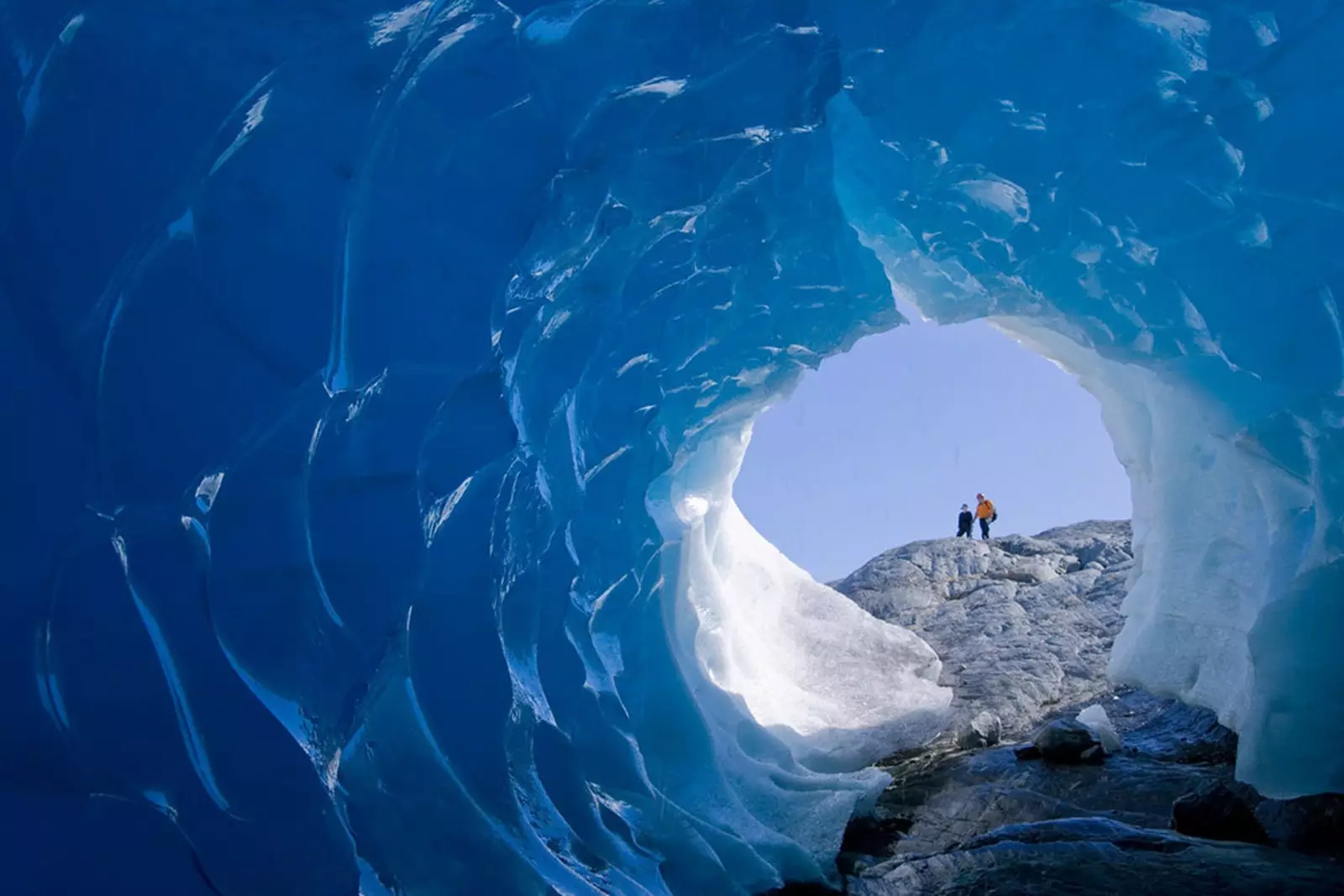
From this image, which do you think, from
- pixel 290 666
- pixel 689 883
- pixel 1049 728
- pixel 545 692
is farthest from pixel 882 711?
pixel 290 666

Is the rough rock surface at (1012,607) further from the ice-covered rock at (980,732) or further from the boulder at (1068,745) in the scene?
the boulder at (1068,745)

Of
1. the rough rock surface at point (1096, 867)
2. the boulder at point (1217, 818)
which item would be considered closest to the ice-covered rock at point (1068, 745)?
the rough rock surface at point (1096, 867)

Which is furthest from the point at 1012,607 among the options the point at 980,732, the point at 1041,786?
the point at 1041,786

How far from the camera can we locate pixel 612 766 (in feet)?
17.3

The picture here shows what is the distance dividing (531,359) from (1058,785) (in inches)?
219

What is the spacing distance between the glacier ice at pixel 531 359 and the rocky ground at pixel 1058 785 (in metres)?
0.55

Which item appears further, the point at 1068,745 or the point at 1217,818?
the point at 1068,745

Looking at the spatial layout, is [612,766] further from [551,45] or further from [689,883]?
[551,45]

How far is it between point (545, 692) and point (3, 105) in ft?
11.5

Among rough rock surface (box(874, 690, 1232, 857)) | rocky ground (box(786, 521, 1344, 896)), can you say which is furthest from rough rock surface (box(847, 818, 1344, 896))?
rough rock surface (box(874, 690, 1232, 857))

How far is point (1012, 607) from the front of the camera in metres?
12.4

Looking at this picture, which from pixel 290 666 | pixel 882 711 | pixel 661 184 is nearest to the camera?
pixel 290 666

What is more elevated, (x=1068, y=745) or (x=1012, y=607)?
(x=1068, y=745)

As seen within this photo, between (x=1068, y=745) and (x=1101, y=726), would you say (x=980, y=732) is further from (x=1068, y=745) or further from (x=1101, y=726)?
(x=1068, y=745)
